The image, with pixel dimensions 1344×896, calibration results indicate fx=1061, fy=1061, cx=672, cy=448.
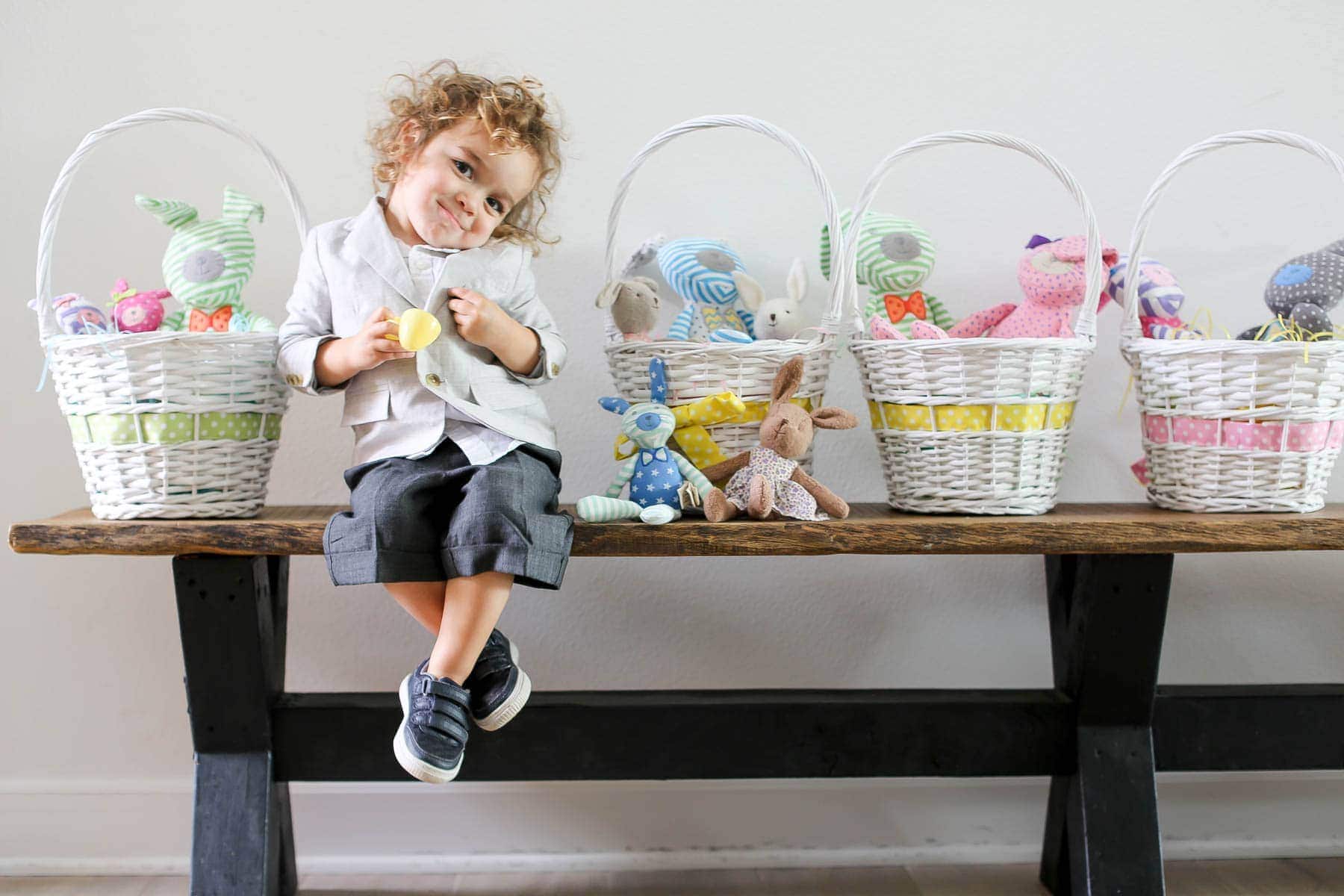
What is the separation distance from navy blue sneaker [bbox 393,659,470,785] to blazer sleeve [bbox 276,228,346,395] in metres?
0.35

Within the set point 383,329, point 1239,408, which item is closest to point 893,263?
point 1239,408

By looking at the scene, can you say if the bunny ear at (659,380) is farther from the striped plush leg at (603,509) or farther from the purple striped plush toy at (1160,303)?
the purple striped plush toy at (1160,303)

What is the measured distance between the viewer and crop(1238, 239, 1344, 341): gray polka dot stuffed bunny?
1.28m

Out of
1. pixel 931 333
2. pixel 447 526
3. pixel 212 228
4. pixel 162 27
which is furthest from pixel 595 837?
pixel 162 27

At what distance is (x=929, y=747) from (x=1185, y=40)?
3.62 feet

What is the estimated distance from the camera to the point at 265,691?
1.30 metres

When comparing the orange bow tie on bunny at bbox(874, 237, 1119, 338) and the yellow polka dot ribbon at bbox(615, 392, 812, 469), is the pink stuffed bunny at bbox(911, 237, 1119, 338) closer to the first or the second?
the orange bow tie on bunny at bbox(874, 237, 1119, 338)

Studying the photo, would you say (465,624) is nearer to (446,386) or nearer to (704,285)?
(446,386)

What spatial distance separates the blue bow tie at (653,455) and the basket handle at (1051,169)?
30cm

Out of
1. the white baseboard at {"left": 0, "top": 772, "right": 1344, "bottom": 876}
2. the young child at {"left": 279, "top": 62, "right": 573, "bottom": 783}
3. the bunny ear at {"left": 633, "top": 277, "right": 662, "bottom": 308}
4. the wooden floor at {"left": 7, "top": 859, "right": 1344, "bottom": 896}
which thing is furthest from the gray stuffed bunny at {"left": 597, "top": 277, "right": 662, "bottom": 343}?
the wooden floor at {"left": 7, "top": 859, "right": 1344, "bottom": 896}

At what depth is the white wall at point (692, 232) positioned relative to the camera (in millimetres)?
1523

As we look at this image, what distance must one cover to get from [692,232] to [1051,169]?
515 millimetres

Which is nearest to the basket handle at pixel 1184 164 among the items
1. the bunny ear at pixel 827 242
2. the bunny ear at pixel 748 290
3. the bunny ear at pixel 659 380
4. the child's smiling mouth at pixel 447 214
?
the bunny ear at pixel 827 242

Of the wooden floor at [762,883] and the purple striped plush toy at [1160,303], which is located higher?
the purple striped plush toy at [1160,303]
